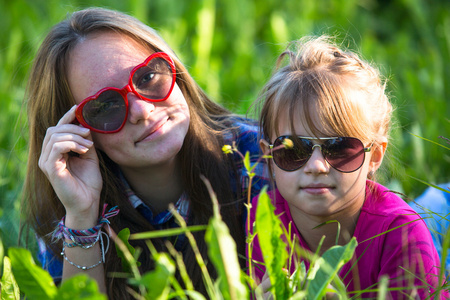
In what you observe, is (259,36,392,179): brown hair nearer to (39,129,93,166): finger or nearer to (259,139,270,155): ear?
(259,139,270,155): ear

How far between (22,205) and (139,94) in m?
0.80

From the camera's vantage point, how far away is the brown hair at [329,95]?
1.65 meters

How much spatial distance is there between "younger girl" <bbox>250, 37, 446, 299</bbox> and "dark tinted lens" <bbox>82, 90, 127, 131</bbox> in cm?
52

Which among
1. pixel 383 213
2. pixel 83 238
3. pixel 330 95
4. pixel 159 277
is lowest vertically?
pixel 83 238

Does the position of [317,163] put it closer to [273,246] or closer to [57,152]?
[273,246]

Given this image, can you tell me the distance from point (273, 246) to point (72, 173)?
1.06 meters

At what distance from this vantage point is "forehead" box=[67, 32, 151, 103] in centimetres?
193

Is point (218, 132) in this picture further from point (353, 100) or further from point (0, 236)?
point (0, 236)

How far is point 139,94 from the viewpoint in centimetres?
191

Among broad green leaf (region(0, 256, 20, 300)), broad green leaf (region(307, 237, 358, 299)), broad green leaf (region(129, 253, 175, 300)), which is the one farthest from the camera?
broad green leaf (region(0, 256, 20, 300))

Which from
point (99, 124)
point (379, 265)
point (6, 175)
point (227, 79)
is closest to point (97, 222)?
point (99, 124)

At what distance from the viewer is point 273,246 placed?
3.92 ft

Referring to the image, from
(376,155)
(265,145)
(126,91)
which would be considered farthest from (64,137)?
(376,155)

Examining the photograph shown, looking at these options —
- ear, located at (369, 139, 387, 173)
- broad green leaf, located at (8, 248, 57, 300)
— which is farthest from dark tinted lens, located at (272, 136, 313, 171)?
broad green leaf, located at (8, 248, 57, 300)
